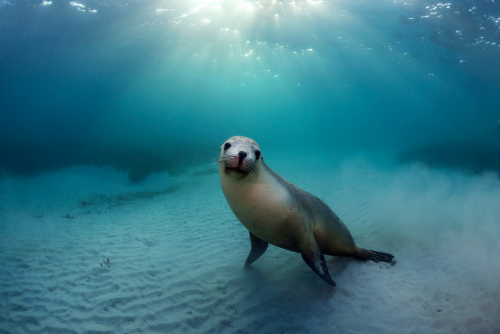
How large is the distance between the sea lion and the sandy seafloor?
0.64 metres

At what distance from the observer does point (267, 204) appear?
216 cm

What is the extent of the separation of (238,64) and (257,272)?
2653cm

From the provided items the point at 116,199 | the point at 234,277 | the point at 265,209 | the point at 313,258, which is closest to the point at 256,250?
the point at 234,277

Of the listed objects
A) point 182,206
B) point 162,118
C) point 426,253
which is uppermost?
point 162,118

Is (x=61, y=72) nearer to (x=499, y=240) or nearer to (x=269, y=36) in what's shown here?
(x=269, y=36)

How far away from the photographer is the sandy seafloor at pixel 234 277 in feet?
7.21

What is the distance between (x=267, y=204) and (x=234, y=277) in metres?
1.49

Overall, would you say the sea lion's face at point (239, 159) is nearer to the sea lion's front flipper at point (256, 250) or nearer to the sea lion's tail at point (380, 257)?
the sea lion's front flipper at point (256, 250)

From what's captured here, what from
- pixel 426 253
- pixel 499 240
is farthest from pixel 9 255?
pixel 499 240

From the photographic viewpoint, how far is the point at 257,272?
3.08 meters

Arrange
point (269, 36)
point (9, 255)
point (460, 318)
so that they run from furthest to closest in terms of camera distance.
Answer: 1. point (269, 36)
2. point (9, 255)
3. point (460, 318)

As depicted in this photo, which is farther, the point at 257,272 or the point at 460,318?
the point at 257,272

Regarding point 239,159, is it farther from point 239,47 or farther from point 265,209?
point 239,47

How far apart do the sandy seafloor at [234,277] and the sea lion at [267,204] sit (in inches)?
25.3
